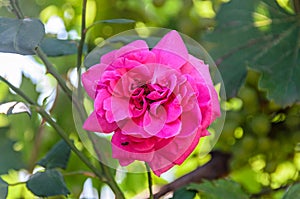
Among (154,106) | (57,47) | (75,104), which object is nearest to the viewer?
(154,106)

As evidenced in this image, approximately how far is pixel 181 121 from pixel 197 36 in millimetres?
355

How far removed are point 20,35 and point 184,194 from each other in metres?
0.28

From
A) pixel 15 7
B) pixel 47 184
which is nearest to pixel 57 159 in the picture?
pixel 47 184

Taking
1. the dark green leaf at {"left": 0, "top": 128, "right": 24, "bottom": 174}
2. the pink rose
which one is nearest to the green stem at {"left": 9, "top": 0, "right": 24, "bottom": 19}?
the pink rose

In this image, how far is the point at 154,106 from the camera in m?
0.51

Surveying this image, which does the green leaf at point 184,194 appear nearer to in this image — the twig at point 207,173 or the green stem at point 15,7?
the twig at point 207,173

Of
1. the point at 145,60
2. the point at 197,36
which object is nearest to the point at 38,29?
the point at 145,60

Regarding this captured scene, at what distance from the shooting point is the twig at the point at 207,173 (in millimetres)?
794

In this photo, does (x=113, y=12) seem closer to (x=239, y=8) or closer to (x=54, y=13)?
(x=54, y=13)

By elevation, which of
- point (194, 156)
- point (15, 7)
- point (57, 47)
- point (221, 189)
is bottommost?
point (194, 156)

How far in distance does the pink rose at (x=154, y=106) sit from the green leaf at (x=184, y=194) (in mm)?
188

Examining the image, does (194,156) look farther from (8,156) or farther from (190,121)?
(190,121)

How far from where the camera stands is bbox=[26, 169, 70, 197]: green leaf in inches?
25.6

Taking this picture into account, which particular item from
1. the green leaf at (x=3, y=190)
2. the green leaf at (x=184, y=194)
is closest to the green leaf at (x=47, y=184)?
the green leaf at (x=3, y=190)
